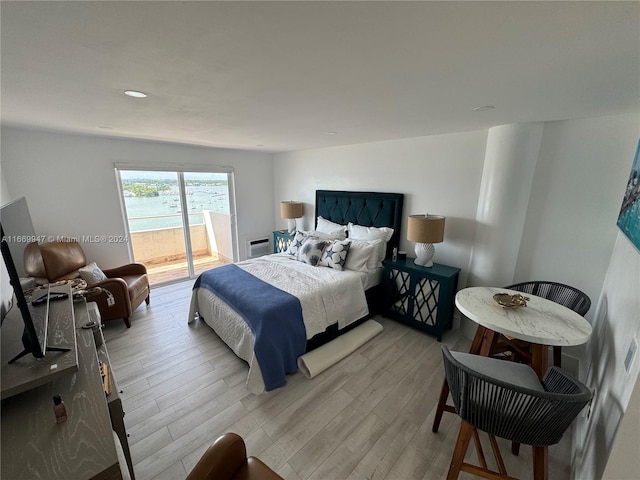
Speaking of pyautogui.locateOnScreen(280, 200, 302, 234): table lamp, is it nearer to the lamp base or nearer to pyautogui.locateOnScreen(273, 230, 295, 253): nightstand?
pyautogui.locateOnScreen(273, 230, 295, 253): nightstand

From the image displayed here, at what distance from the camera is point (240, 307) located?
7.60 ft

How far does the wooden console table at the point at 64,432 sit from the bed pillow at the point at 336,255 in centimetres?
223

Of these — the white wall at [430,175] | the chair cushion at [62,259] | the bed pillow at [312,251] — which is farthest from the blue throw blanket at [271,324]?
the chair cushion at [62,259]

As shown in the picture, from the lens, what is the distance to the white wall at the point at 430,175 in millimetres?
2684

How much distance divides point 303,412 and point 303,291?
984mm

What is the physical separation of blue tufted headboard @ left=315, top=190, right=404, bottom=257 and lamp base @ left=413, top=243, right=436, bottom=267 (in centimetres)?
50

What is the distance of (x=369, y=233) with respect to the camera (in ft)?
10.9

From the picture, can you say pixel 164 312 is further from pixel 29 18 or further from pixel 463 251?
pixel 463 251

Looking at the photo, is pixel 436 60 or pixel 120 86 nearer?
pixel 436 60

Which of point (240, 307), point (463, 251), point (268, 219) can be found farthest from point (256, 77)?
point (268, 219)

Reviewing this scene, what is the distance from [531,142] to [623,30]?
162cm

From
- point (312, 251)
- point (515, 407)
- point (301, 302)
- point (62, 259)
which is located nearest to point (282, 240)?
point (312, 251)

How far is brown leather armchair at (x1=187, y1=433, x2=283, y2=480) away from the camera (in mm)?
993

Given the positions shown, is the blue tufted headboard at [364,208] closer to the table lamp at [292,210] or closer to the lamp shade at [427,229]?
the table lamp at [292,210]
